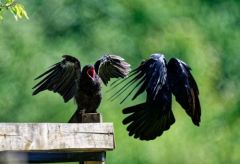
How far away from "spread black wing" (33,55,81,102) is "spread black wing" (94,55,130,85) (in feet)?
0.74

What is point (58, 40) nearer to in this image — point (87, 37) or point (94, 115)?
point (87, 37)

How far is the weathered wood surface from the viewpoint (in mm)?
2531

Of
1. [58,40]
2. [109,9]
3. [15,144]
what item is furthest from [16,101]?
[15,144]

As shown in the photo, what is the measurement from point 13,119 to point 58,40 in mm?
916

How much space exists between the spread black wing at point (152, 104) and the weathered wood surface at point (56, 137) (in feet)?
4.83

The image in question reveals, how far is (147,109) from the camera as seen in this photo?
4.62 metres

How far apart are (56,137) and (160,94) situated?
195 cm

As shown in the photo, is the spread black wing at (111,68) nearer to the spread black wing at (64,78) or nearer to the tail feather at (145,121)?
the spread black wing at (64,78)

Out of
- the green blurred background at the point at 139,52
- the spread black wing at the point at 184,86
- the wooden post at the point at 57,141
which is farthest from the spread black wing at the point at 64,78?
the green blurred background at the point at 139,52

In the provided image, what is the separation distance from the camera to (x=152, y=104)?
15.1 feet

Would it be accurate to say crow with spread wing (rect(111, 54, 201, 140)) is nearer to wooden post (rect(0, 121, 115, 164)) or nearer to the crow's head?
the crow's head

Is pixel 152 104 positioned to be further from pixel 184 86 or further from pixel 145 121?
pixel 184 86

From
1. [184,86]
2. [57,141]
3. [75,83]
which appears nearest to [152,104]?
[184,86]

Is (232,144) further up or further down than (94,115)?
further up
